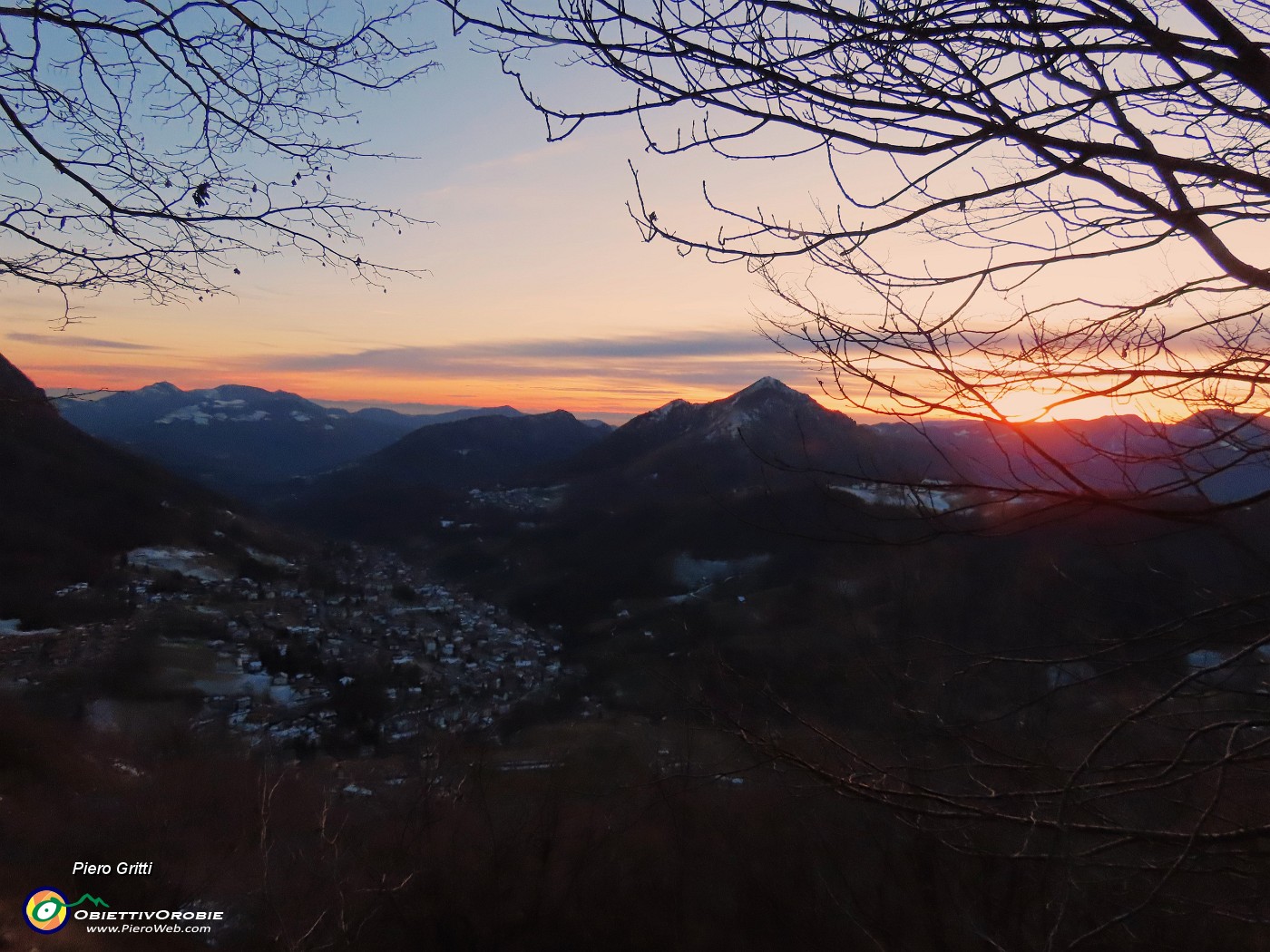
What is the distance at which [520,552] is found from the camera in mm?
62281

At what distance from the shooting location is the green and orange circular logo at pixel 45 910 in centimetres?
671

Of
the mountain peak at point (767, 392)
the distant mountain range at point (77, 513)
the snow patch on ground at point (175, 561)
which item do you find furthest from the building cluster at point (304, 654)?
the mountain peak at point (767, 392)

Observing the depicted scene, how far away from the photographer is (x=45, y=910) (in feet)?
22.9

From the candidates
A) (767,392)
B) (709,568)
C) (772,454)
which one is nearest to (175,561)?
(709,568)

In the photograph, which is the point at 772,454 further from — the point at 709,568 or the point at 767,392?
the point at 767,392

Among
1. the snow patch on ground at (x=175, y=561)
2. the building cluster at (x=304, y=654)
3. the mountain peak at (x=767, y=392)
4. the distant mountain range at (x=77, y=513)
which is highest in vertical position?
the mountain peak at (x=767, y=392)

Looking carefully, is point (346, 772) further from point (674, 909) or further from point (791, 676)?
point (791, 676)

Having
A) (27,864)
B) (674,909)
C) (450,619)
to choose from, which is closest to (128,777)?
(27,864)

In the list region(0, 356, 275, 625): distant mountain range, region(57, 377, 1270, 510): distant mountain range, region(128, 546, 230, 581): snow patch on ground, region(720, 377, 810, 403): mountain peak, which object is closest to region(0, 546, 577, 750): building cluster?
region(128, 546, 230, 581): snow patch on ground

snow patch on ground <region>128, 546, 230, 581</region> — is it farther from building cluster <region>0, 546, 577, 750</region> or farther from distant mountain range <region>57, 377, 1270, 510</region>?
distant mountain range <region>57, 377, 1270, 510</region>

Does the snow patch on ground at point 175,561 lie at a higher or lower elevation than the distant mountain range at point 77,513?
lower

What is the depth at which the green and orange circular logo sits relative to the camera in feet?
22.0

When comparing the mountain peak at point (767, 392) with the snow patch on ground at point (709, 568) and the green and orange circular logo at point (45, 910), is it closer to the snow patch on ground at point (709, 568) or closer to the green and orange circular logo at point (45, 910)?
the snow patch on ground at point (709, 568)

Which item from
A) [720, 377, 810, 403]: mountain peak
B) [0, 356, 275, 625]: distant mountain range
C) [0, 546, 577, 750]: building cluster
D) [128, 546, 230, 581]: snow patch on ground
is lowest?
[0, 546, 577, 750]: building cluster
